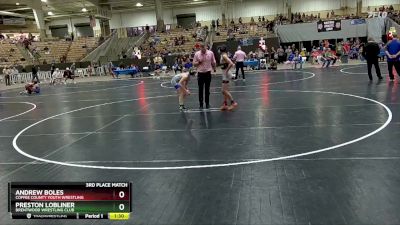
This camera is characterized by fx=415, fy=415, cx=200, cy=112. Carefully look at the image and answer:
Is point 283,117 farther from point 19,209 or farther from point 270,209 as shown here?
point 19,209

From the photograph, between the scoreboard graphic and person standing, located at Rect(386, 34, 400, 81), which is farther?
person standing, located at Rect(386, 34, 400, 81)

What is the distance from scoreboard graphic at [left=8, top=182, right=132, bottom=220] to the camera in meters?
2.52

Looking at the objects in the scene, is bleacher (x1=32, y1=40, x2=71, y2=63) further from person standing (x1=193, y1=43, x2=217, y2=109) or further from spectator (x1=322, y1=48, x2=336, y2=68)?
person standing (x1=193, y1=43, x2=217, y2=109)

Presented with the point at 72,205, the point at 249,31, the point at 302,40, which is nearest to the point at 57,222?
the point at 72,205

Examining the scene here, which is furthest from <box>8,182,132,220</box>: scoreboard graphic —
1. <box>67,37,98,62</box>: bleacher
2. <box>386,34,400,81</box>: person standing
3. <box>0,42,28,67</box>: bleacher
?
<box>0,42,28,67</box>: bleacher

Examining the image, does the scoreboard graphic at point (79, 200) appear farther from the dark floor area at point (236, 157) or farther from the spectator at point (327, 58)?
the spectator at point (327, 58)

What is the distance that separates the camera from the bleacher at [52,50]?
4125cm

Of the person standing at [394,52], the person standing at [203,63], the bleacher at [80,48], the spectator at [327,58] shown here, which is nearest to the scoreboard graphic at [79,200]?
the person standing at [203,63]

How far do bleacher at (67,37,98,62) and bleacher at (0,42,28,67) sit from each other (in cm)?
444

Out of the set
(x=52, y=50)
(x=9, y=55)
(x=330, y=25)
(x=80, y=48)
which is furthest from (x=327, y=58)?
(x=9, y=55)

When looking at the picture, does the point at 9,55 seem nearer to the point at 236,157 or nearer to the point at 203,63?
the point at 203,63

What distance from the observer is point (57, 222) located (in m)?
4.07

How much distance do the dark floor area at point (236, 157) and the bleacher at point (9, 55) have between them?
1211 inches

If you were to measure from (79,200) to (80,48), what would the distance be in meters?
42.6
